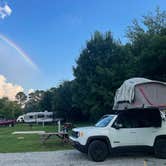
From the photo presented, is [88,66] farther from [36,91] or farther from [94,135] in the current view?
[36,91]

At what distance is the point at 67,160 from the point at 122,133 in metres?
2.26

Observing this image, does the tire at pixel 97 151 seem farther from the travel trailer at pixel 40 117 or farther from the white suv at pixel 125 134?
the travel trailer at pixel 40 117

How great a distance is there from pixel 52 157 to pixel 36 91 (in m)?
104

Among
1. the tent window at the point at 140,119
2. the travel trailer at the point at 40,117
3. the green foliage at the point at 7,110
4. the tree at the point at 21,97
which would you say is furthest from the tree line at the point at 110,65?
the tree at the point at 21,97

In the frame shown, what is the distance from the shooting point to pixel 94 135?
34.5ft

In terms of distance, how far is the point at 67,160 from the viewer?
1056cm

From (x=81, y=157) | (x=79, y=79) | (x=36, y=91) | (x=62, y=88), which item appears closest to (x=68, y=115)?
(x=62, y=88)

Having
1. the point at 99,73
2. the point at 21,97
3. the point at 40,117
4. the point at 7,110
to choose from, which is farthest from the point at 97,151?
the point at 21,97

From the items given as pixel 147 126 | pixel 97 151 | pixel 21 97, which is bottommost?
pixel 97 151

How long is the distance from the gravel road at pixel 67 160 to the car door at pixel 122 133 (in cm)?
63

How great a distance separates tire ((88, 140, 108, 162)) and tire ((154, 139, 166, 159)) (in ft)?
6.38

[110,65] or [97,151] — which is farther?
[110,65]

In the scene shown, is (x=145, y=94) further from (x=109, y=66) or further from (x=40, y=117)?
(x=40, y=117)

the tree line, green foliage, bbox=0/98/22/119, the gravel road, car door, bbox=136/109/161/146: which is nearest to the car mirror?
car door, bbox=136/109/161/146
